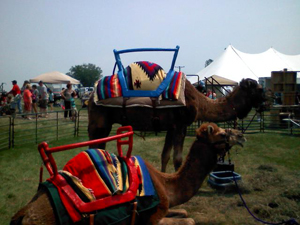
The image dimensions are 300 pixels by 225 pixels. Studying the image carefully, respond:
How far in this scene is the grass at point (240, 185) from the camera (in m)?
4.61

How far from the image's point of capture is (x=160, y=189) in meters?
3.10

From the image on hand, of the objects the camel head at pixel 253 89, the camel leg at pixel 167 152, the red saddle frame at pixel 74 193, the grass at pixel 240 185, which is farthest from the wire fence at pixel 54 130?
the red saddle frame at pixel 74 193

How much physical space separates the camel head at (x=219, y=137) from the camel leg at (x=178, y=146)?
2.05 meters

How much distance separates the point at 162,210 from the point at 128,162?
62cm

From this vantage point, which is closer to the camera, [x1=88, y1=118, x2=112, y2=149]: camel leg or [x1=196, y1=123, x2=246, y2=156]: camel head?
[x1=196, y1=123, x2=246, y2=156]: camel head

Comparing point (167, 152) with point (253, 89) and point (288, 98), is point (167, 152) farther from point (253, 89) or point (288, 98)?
point (288, 98)

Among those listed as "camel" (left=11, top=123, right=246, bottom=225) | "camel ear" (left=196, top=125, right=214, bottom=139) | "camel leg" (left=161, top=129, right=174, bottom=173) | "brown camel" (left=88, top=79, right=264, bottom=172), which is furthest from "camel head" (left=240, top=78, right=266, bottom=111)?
"camel ear" (left=196, top=125, right=214, bottom=139)

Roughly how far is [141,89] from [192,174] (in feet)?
7.34

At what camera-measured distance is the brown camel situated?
5.38m

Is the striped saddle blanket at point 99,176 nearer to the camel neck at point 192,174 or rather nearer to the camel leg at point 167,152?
the camel neck at point 192,174

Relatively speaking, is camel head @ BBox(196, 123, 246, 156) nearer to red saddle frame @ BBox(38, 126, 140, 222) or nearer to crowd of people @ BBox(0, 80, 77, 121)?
red saddle frame @ BBox(38, 126, 140, 222)

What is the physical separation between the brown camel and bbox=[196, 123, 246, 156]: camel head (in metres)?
1.87

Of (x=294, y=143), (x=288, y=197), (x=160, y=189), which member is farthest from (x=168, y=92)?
(x=294, y=143)

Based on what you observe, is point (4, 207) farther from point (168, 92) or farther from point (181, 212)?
point (168, 92)
